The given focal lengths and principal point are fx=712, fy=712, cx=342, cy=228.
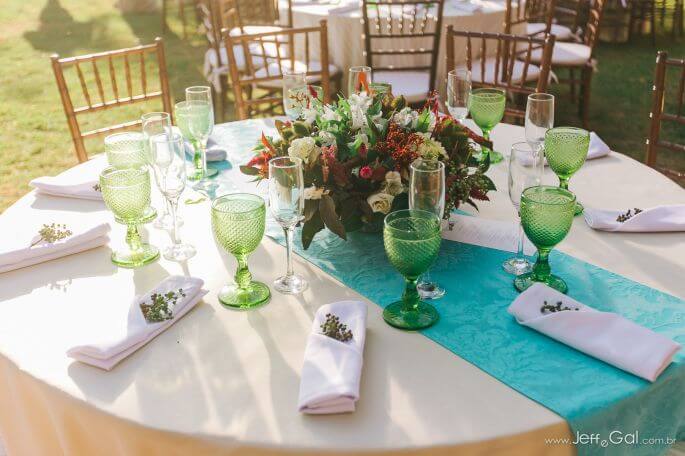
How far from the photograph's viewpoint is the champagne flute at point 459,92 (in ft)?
7.63

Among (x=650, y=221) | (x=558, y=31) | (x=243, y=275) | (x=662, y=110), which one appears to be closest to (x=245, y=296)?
(x=243, y=275)

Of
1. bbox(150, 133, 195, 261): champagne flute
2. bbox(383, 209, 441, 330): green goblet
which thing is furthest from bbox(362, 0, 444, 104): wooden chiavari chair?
bbox(383, 209, 441, 330): green goblet

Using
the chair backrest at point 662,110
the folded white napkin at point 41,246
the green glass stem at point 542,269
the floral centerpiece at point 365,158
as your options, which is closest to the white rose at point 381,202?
the floral centerpiece at point 365,158

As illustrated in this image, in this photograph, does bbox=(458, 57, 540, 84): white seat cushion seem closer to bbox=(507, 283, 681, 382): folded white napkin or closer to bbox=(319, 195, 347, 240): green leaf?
bbox=(319, 195, 347, 240): green leaf

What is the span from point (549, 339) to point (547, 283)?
0.68 feet

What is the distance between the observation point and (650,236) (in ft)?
5.91

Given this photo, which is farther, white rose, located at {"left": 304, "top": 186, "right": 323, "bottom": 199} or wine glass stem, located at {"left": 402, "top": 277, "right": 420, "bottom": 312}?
white rose, located at {"left": 304, "top": 186, "right": 323, "bottom": 199}

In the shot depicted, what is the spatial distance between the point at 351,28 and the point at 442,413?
3.77 meters

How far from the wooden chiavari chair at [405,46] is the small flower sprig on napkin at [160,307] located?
2963 mm

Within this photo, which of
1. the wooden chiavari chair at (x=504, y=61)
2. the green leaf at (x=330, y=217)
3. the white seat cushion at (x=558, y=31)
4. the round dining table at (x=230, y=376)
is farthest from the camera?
the white seat cushion at (x=558, y=31)

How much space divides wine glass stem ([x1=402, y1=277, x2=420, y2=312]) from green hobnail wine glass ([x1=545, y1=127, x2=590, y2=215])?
2.17 feet

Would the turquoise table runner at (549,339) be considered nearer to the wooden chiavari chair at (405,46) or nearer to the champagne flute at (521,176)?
the champagne flute at (521,176)

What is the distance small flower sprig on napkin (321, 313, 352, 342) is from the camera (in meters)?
1.38

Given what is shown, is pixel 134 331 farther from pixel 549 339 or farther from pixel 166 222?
pixel 549 339
